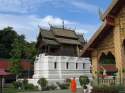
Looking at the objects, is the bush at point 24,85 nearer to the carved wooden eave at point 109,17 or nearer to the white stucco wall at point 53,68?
the white stucco wall at point 53,68

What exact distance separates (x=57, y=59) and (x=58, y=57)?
44 centimetres

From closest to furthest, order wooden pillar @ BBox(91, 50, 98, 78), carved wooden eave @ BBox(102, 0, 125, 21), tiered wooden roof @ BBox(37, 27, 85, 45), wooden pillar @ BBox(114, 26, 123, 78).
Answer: wooden pillar @ BBox(114, 26, 123, 78), carved wooden eave @ BBox(102, 0, 125, 21), wooden pillar @ BBox(91, 50, 98, 78), tiered wooden roof @ BBox(37, 27, 85, 45)

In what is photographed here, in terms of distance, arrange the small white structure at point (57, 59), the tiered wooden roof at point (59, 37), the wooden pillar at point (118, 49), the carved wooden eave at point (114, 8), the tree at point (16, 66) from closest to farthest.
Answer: the wooden pillar at point (118, 49) < the carved wooden eave at point (114, 8) < the tree at point (16, 66) < the small white structure at point (57, 59) < the tiered wooden roof at point (59, 37)

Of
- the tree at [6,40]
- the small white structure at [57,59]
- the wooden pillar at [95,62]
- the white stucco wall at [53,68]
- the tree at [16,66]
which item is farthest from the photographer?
the tree at [6,40]

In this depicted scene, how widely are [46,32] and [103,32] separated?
58228 millimetres

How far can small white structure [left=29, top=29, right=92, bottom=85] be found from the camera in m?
74.1

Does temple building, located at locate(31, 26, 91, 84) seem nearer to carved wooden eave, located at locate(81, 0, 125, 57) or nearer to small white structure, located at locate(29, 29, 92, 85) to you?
small white structure, located at locate(29, 29, 92, 85)

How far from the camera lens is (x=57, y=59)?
76.1 m

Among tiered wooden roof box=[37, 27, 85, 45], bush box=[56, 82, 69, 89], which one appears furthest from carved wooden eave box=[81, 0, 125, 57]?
tiered wooden roof box=[37, 27, 85, 45]

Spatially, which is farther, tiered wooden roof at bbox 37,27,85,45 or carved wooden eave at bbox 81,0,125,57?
tiered wooden roof at bbox 37,27,85,45

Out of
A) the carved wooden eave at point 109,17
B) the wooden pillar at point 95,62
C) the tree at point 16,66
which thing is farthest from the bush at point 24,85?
the carved wooden eave at point 109,17

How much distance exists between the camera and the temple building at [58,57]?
74312mm

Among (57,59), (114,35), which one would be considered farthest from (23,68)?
(114,35)

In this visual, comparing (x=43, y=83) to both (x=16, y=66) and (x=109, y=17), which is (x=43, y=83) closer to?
(x=16, y=66)
